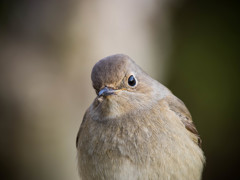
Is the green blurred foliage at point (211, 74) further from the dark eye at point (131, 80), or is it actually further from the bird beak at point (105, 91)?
the bird beak at point (105, 91)

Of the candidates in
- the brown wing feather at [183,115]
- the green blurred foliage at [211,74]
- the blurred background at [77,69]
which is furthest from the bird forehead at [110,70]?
the green blurred foliage at [211,74]

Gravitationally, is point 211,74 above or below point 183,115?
above

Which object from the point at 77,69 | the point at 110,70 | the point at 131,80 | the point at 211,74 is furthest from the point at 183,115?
the point at 211,74

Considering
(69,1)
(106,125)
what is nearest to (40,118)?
(69,1)

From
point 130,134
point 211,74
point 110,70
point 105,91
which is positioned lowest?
point 130,134

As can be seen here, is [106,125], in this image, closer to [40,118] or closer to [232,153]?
[40,118]

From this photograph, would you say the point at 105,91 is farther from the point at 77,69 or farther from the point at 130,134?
the point at 77,69
